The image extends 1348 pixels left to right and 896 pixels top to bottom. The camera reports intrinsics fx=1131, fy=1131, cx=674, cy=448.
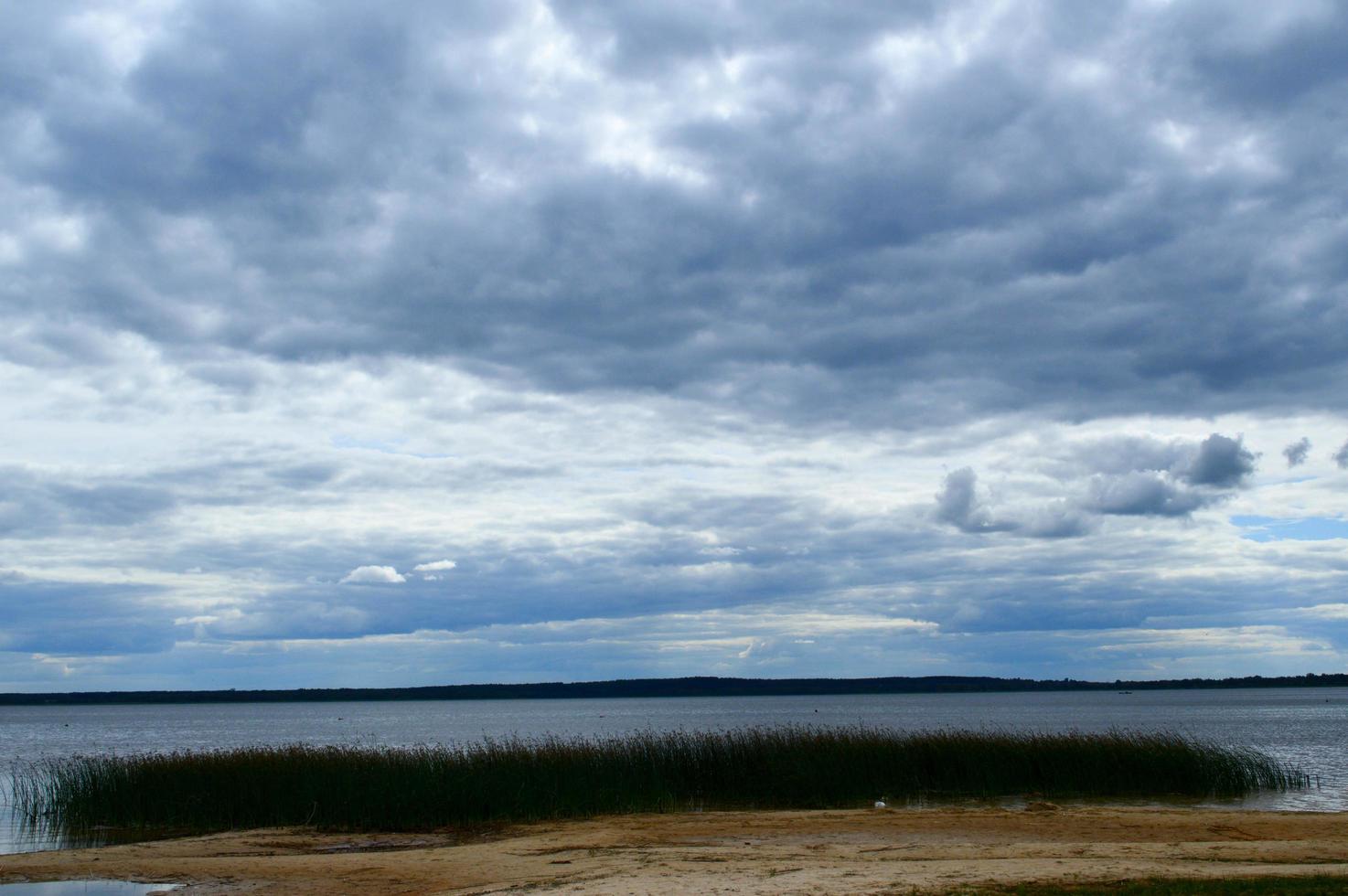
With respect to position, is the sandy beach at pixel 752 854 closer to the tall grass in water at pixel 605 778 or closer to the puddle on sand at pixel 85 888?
the puddle on sand at pixel 85 888

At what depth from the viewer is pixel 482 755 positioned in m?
26.7

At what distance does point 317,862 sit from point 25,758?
41623 mm

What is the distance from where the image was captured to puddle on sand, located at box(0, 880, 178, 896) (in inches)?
691

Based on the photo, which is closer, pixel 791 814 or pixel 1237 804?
pixel 791 814

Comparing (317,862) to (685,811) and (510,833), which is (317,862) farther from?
(685,811)

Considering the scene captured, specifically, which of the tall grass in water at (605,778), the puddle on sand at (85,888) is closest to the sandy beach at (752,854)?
the puddle on sand at (85,888)

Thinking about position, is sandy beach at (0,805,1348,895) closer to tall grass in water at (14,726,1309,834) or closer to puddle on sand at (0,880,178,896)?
puddle on sand at (0,880,178,896)

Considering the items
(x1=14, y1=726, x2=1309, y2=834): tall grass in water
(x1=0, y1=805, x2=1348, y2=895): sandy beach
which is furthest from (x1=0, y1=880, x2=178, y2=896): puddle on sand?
(x1=14, y1=726, x2=1309, y2=834): tall grass in water

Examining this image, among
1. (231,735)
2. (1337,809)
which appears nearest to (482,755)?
(1337,809)

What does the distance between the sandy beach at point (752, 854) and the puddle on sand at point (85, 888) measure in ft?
→ 1.32

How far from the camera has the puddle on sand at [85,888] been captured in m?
17.5

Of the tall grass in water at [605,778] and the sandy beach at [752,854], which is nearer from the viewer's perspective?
the sandy beach at [752,854]

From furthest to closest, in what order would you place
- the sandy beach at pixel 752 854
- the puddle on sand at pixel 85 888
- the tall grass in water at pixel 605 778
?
the tall grass in water at pixel 605 778
the puddle on sand at pixel 85 888
the sandy beach at pixel 752 854

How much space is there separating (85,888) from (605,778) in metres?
11.1
